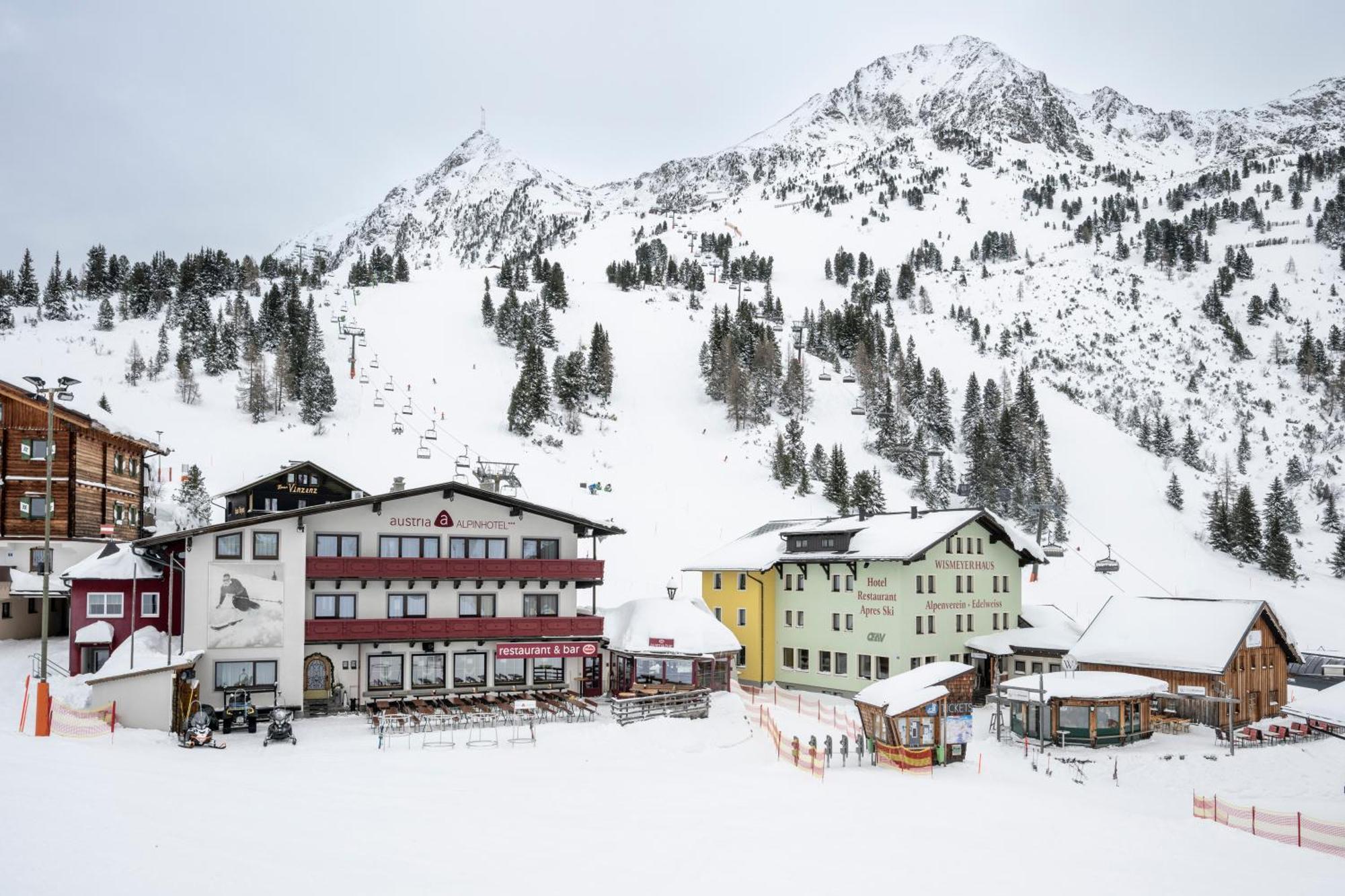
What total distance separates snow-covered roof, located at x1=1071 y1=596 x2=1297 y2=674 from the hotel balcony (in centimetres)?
2268

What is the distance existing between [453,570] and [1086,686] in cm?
2501

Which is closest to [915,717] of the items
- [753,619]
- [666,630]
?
[666,630]

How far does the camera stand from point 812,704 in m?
42.1

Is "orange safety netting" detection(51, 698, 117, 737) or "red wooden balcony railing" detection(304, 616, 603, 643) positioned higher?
"red wooden balcony railing" detection(304, 616, 603, 643)

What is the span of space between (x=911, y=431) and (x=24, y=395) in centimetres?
8239

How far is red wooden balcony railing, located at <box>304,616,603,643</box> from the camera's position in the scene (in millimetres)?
34250

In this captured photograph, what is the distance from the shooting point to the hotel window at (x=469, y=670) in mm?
36625

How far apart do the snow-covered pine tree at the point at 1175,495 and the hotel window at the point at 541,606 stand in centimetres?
8457

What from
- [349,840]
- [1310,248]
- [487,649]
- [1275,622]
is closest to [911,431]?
[1275,622]

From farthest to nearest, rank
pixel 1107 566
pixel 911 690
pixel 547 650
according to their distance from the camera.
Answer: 1. pixel 1107 566
2. pixel 547 650
3. pixel 911 690

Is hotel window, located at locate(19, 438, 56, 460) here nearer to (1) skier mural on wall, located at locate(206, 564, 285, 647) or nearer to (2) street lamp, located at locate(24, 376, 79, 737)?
(1) skier mural on wall, located at locate(206, 564, 285, 647)

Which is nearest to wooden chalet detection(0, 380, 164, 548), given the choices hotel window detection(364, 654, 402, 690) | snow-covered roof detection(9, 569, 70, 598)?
snow-covered roof detection(9, 569, 70, 598)

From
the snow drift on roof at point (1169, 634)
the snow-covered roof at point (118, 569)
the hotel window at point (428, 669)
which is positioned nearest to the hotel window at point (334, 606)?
the hotel window at point (428, 669)

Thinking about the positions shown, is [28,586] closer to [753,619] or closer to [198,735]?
[198,735]
